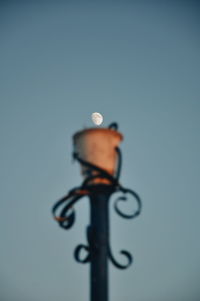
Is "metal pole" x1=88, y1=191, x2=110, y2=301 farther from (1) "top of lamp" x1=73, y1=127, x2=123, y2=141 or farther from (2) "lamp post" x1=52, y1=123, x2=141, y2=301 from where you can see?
(1) "top of lamp" x1=73, y1=127, x2=123, y2=141

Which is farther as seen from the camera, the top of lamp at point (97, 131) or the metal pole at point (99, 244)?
the top of lamp at point (97, 131)

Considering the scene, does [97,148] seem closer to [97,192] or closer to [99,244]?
[97,192]

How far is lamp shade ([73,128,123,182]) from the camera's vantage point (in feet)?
9.62

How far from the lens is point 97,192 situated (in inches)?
116

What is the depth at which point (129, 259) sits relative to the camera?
2943mm

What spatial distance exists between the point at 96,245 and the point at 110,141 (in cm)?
91

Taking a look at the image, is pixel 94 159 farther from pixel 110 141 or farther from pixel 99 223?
pixel 99 223

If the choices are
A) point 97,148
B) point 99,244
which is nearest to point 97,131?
point 97,148

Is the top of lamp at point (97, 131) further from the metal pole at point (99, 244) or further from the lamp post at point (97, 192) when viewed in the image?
the metal pole at point (99, 244)

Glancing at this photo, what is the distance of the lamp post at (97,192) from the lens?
2.82 meters

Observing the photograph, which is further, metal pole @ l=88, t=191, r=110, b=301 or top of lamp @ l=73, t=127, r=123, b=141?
top of lamp @ l=73, t=127, r=123, b=141

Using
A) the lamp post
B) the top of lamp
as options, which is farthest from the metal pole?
the top of lamp

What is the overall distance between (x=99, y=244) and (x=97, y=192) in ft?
1.44

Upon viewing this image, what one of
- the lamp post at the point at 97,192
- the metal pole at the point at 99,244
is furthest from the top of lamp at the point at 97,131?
the metal pole at the point at 99,244
